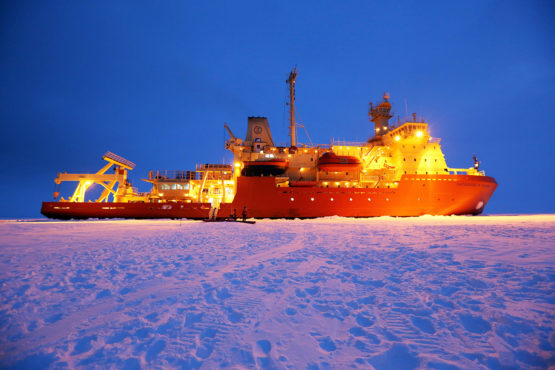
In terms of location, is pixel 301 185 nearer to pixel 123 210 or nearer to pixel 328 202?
pixel 328 202

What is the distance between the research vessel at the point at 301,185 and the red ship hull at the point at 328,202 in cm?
9

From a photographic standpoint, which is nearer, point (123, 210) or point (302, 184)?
point (123, 210)

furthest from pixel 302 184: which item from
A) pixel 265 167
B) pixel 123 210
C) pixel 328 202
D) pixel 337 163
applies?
pixel 123 210

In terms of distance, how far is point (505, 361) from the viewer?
2.10 metres

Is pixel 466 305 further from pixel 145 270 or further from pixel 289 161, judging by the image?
pixel 289 161

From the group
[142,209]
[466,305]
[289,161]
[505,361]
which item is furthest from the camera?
[289,161]

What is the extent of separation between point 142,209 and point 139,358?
69.5 feet

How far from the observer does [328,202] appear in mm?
20797

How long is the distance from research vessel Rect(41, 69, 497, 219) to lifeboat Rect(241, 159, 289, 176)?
0.10 meters

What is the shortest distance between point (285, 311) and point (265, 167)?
19.2 m

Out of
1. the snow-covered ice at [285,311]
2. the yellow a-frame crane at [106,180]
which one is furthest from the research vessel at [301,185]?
the snow-covered ice at [285,311]

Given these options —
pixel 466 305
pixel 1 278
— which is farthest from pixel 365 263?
pixel 1 278

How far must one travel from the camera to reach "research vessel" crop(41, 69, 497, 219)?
20.6 metres

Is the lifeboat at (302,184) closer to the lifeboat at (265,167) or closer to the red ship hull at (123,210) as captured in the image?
the lifeboat at (265,167)
